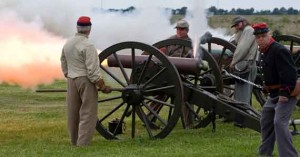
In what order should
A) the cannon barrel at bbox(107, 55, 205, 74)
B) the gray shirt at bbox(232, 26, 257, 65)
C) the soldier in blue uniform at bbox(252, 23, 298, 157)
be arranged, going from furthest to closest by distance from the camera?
the gray shirt at bbox(232, 26, 257, 65) < the cannon barrel at bbox(107, 55, 205, 74) < the soldier in blue uniform at bbox(252, 23, 298, 157)

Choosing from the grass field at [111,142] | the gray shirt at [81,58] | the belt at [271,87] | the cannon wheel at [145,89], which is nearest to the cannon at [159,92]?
the cannon wheel at [145,89]

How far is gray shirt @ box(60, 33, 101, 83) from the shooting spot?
768cm

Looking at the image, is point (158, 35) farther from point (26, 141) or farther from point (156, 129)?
point (26, 141)

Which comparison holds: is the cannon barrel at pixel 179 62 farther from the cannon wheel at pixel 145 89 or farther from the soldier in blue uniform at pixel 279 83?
the soldier in blue uniform at pixel 279 83

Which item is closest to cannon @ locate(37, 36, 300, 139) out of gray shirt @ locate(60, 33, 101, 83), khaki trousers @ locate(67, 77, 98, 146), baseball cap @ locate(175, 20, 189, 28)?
khaki trousers @ locate(67, 77, 98, 146)

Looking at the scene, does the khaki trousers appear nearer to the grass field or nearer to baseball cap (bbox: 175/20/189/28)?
the grass field

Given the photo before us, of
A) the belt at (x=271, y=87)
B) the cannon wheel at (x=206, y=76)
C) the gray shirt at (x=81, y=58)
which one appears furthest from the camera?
the cannon wheel at (x=206, y=76)

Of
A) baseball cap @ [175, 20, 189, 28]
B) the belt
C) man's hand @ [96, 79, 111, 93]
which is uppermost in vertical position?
baseball cap @ [175, 20, 189, 28]

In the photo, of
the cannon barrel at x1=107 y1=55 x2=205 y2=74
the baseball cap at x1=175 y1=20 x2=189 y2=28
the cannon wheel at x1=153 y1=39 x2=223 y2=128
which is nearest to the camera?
the cannon barrel at x1=107 y1=55 x2=205 y2=74

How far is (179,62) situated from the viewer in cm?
884

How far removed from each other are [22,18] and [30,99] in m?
2.91

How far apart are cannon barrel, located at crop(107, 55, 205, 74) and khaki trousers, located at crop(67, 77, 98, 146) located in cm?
107

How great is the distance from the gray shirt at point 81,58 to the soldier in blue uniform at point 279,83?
200 cm

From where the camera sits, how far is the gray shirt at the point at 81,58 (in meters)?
7.68
